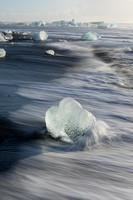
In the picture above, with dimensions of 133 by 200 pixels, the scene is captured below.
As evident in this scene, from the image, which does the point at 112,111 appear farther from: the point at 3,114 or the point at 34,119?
the point at 3,114

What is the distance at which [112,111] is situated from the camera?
648 centimetres

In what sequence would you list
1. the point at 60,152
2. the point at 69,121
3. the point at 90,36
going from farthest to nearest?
1. the point at 90,36
2. the point at 69,121
3. the point at 60,152

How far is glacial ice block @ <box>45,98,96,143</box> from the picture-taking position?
15.5 ft

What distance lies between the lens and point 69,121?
4.78m

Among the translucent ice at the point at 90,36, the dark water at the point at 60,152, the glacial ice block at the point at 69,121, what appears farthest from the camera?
the translucent ice at the point at 90,36

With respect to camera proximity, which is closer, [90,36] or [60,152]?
[60,152]

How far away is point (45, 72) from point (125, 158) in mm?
7312

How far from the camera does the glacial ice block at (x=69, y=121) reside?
15.5ft

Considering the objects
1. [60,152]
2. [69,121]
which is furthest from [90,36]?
[60,152]

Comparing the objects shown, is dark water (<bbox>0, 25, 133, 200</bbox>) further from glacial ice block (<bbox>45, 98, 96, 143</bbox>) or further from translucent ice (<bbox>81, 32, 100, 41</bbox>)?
translucent ice (<bbox>81, 32, 100, 41</bbox>)

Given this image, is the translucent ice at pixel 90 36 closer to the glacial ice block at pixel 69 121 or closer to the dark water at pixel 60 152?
the dark water at pixel 60 152

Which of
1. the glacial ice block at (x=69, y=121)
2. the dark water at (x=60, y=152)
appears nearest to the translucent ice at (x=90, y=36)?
the dark water at (x=60, y=152)

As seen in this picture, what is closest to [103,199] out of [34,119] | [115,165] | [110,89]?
[115,165]

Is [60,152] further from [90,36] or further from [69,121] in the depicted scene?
[90,36]
